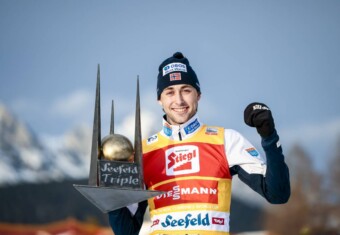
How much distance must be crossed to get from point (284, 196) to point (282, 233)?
10.7 m

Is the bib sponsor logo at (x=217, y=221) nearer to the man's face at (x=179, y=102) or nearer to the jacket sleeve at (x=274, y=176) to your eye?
the jacket sleeve at (x=274, y=176)

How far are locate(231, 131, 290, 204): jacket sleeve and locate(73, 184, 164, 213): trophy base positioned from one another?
538 millimetres

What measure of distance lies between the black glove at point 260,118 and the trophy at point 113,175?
1.83 ft

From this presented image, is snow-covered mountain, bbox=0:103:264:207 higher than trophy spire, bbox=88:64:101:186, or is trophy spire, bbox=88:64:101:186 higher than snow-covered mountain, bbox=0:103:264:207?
snow-covered mountain, bbox=0:103:264:207

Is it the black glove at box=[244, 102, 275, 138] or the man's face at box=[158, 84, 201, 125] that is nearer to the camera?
the black glove at box=[244, 102, 275, 138]

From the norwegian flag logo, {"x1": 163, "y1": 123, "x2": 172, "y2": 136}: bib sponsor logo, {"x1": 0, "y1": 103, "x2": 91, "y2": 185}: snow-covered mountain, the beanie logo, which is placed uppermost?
{"x1": 0, "y1": 103, "x2": 91, "y2": 185}: snow-covered mountain

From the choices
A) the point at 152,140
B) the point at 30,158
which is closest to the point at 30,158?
the point at 30,158

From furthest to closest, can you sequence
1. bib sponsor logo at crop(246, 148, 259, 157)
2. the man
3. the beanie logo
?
the beanie logo, bib sponsor logo at crop(246, 148, 259, 157), the man

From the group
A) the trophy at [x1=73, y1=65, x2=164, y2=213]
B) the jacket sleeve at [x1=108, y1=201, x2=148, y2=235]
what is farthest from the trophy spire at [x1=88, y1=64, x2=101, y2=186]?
the jacket sleeve at [x1=108, y1=201, x2=148, y2=235]

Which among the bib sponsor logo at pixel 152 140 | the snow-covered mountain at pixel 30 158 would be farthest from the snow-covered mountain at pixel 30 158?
the bib sponsor logo at pixel 152 140

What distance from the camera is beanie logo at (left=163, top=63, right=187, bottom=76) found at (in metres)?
3.04

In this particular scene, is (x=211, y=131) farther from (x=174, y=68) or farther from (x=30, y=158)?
(x=30, y=158)

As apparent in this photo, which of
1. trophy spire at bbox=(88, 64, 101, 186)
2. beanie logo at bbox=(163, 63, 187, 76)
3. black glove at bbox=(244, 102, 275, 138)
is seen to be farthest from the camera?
beanie logo at bbox=(163, 63, 187, 76)

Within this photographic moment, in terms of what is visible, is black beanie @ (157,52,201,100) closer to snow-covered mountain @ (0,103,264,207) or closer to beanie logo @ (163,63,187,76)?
beanie logo @ (163,63,187,76)
